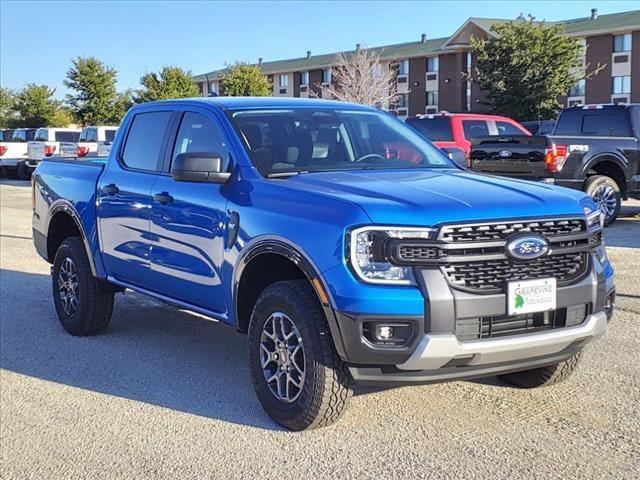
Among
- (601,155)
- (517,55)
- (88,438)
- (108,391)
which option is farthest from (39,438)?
(517,55)

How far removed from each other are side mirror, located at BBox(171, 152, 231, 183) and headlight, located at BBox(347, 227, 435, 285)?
124cm

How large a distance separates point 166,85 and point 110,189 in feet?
130

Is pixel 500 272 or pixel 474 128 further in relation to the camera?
pixel 474 128

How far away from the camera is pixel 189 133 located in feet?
18.3

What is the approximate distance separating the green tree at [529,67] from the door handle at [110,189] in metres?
36.9

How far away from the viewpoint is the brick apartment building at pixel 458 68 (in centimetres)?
4597

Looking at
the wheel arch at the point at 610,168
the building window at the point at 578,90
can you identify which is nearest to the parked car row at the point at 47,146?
the wheel arch at the point at 610,168

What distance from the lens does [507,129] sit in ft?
54.5

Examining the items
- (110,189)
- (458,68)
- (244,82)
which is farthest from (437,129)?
(458,68)

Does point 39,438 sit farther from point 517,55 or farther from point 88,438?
point 517,55

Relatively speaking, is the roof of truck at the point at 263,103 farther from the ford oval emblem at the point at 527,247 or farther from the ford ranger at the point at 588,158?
the ford ranger at the point at 588,158

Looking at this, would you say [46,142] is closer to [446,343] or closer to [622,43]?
[446,343]

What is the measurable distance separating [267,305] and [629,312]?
405 cm

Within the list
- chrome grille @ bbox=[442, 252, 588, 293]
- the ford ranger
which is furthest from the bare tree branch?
chrome grille @ bbox=[442, 252, 588, 293]
